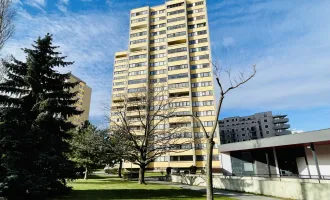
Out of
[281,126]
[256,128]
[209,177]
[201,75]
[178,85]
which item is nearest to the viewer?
[209,177]

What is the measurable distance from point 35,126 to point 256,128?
343ft

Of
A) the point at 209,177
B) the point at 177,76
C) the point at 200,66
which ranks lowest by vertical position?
the point at 209,177

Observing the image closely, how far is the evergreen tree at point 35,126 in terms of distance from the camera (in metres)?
11.6

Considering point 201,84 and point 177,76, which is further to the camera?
point 177,76

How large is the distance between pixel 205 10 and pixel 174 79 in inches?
1050

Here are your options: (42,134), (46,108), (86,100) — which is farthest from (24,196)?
(86,100)

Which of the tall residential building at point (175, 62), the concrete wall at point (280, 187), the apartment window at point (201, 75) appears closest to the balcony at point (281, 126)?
the tall residential building at point (175, 62)

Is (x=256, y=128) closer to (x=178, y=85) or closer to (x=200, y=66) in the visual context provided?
(x=200, y=66)

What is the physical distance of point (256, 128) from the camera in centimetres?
10231

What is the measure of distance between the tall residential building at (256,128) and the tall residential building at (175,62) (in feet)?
175

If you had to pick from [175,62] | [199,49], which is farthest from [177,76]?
[199,49]

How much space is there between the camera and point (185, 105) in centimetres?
5912

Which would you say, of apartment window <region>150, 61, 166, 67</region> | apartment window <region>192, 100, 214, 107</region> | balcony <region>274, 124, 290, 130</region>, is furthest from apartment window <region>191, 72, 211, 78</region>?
balcony <region>274, 124, 290, 130</region>

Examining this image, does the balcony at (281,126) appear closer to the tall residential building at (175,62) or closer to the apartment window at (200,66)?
the tall residential building at (175,62)
